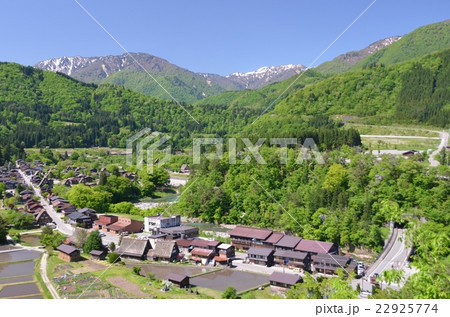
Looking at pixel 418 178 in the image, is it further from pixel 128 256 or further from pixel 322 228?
pixel 128 256

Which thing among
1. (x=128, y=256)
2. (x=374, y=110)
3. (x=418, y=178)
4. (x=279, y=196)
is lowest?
(x=128, y=256)

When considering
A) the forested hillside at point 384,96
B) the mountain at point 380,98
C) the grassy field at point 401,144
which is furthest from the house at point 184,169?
the grassy field at point 401,144

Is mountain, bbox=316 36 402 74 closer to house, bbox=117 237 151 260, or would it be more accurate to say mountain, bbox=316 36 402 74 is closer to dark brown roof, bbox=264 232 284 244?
dark brown roof, bbox=264 232 284 244

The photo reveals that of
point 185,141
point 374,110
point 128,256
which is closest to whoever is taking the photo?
point 128,256

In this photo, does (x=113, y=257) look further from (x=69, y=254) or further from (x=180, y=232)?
(x=180, y=232)

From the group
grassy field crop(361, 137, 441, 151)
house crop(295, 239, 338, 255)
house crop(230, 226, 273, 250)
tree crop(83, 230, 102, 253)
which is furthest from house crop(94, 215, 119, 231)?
grassy field crop(361, 137, 441, 151)

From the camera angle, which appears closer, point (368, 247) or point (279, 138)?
point (368, 247)

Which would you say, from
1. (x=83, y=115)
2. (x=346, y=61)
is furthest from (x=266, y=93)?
(x=346, y=61)

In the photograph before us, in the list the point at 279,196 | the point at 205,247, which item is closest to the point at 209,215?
the point at 279,196
